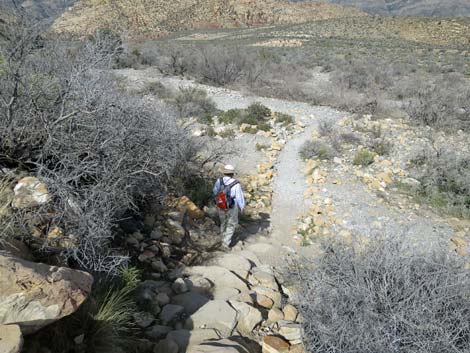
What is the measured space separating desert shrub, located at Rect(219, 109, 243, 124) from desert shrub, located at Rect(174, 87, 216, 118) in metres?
0.71

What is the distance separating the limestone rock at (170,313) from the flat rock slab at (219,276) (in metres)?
0.72

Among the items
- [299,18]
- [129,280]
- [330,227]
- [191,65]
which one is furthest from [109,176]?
[299,18]

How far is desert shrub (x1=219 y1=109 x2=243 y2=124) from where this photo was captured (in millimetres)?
11398

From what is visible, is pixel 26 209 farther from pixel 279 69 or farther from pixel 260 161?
pixel 279 69

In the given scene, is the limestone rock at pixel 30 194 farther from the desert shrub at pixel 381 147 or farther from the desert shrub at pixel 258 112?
the desert shrub at pixel 258 112

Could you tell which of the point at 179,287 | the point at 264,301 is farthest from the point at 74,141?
the point at 264,301

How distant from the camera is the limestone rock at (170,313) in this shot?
354 cm

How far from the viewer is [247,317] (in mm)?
3609

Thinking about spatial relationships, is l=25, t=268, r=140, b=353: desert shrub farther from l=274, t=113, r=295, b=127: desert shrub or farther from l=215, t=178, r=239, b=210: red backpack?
l=274, t=113, r=295, b=127: desert shrub

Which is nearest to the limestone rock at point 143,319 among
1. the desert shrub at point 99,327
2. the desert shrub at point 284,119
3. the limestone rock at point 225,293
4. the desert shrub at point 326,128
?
the desert shrub at point 99,327

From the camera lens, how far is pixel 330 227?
6383mm

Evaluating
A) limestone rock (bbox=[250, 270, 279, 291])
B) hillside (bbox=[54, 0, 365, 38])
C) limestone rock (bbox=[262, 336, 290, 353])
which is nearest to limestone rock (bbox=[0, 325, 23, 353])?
limestone rock (bbox=[262, 336, 290, 353])

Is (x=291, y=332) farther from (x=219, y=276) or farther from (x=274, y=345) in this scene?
(x=219, y=276)

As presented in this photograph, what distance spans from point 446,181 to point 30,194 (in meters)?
7.34
